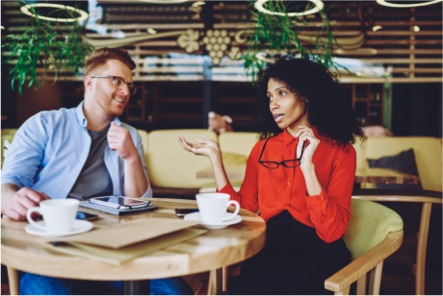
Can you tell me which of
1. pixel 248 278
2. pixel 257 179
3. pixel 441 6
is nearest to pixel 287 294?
pixel 248 278

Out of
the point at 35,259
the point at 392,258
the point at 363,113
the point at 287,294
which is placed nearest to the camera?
the point at 35,259

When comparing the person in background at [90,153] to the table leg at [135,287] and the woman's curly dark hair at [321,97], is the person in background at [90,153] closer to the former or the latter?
the table leg at [135,287]

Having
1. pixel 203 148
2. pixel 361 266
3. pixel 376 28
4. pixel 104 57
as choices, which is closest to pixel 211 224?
pixel 361 266

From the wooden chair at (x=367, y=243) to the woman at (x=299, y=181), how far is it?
0.26 feet

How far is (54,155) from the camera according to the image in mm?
1931

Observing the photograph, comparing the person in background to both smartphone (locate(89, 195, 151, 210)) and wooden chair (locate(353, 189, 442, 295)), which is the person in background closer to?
smartphone (locate(89, 195, 151, 210))

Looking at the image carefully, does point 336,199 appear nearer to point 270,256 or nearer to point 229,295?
point 270,256

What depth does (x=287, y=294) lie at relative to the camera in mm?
1557

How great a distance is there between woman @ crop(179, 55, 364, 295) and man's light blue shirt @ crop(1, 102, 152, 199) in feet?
1.31

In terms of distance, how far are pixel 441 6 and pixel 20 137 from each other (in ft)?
17.1

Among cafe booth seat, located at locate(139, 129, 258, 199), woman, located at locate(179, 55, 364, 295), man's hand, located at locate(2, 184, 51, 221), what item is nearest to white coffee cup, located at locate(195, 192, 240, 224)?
woman, located at locate(179, 55, 364, 295)

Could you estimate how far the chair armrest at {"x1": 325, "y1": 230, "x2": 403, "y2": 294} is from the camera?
1187mm

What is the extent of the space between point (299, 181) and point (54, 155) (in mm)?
984

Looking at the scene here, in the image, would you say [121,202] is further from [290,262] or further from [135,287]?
[290,262]
